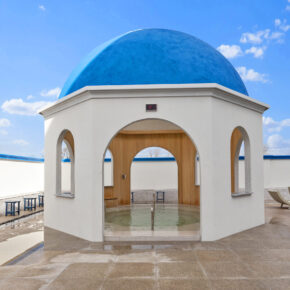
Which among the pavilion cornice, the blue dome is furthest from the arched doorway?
the pavilion cornice

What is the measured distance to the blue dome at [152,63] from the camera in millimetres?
9125

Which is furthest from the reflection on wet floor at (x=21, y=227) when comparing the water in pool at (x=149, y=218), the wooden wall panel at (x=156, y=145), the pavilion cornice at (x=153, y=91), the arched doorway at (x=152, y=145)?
the pavilion cornice at (x=153, y=91)

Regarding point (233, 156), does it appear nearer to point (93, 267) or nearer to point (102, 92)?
point (102, 92)

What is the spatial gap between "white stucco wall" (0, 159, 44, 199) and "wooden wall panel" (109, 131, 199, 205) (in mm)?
5145

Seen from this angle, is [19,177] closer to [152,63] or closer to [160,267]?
[152,63]

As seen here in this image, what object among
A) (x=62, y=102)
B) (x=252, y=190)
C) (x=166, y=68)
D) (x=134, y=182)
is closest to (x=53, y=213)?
(x=62, y=102)

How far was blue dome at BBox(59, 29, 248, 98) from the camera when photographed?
9.12 metres

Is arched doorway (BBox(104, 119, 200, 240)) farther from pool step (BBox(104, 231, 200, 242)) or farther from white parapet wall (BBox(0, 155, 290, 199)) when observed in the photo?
pool step (BBox(104, 231, 200, 242))

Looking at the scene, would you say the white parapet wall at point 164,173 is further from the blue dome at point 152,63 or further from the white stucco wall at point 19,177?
the blue dome at point 152,63

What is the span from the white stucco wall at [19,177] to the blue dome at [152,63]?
Result: 655cm

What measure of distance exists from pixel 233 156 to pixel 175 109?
5288 millimetres

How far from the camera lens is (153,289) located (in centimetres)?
508

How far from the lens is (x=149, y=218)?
1127 centimetres

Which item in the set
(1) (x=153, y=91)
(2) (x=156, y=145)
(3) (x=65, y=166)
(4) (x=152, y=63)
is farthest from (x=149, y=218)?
(3) (x=65, y=166)
